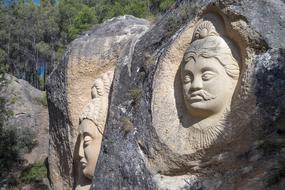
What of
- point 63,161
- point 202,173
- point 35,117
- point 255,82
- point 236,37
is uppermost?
point 236,37

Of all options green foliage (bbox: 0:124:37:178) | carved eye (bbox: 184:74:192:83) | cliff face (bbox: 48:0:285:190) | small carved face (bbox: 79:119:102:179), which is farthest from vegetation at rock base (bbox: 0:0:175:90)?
carved eye (bbox: 184:74:192:83)

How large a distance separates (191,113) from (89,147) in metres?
1.93

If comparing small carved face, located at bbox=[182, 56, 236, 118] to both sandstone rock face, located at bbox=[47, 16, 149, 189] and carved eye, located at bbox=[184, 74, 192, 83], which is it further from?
sandstone rock face, located at bbox=[47, 16, 149, 189]

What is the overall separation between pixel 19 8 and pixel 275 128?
23530mm

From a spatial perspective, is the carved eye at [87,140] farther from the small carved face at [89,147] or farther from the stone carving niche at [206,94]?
the stone carving niche at [206,94]

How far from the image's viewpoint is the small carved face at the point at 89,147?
686 cm

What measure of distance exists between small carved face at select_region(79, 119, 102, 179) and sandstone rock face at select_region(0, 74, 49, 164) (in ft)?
29.0

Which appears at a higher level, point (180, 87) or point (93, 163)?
point (180, 87)

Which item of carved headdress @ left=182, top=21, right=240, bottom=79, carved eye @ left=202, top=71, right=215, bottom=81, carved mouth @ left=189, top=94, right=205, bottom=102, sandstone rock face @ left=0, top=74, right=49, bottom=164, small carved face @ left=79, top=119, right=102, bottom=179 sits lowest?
sandstone rock face @ left=0, top=74, right=49, bottom=164

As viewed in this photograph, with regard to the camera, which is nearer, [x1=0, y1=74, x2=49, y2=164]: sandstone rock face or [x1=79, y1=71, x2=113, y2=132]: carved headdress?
[x1=79, y1=71, x2=113, y2=132]: carved headdress

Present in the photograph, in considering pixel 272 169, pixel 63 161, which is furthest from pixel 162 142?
pixel 63 161

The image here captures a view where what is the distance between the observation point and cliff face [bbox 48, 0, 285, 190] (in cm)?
485

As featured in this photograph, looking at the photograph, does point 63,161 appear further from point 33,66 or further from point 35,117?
point 33,66

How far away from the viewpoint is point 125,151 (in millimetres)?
5934
